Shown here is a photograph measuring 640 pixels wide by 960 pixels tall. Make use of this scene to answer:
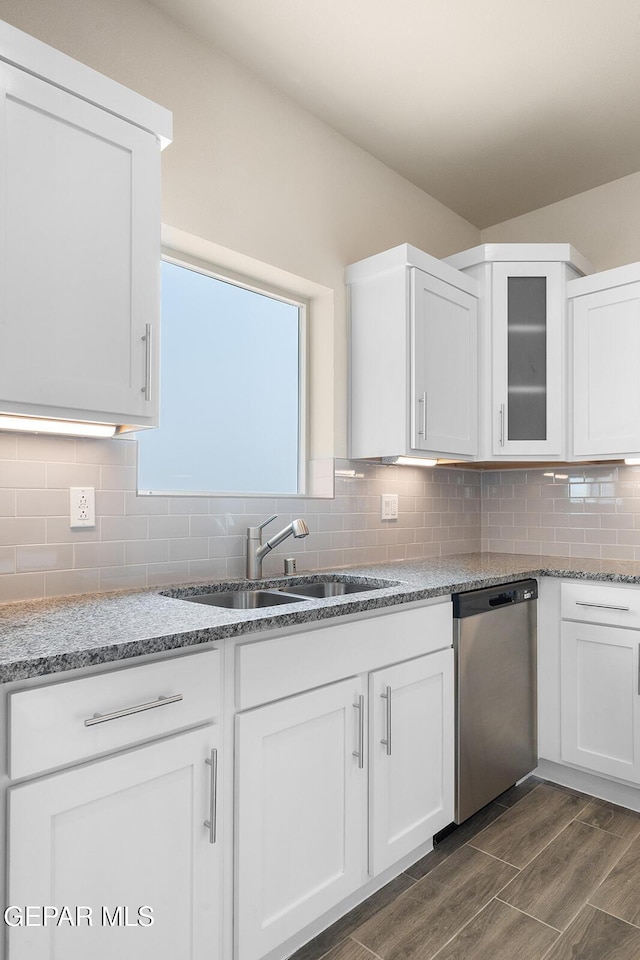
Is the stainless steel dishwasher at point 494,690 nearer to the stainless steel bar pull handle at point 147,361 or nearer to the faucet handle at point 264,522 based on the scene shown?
the faucet handle at point 264,522

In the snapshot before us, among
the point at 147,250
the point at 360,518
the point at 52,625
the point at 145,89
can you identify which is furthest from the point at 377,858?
the point at 145,89

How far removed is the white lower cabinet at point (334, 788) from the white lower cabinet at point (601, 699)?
2.35 ft

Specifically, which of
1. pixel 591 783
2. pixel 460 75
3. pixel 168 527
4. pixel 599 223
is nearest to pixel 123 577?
pixel 168 527

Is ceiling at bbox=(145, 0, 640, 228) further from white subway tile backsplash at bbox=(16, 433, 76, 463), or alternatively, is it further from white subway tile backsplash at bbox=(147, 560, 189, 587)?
white subway tile backsplash at bbox=(147, 560, 189, 587)

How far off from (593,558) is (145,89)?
278 cm

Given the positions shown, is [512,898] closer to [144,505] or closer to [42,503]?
[144,505]

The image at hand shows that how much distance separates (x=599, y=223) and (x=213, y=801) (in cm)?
321

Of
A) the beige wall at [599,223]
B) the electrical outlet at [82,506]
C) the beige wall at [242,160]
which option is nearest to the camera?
the electrical outlet at [82,506]

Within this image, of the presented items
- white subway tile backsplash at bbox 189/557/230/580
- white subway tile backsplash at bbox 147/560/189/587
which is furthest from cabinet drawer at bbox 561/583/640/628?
white subway tile backsplash at bbox 147/560/189/587

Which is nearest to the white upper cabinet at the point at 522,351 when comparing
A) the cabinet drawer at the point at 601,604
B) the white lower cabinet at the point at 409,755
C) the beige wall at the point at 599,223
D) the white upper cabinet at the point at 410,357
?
the white upper cabinet at the point at 410,357

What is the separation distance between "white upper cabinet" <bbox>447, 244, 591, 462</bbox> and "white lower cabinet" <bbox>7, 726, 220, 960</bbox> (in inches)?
81.0

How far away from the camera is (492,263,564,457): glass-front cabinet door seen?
290 centimetres

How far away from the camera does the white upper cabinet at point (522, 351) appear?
9.50 feet

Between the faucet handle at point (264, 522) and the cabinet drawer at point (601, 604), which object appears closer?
the faucet handle at point (264, 522)
